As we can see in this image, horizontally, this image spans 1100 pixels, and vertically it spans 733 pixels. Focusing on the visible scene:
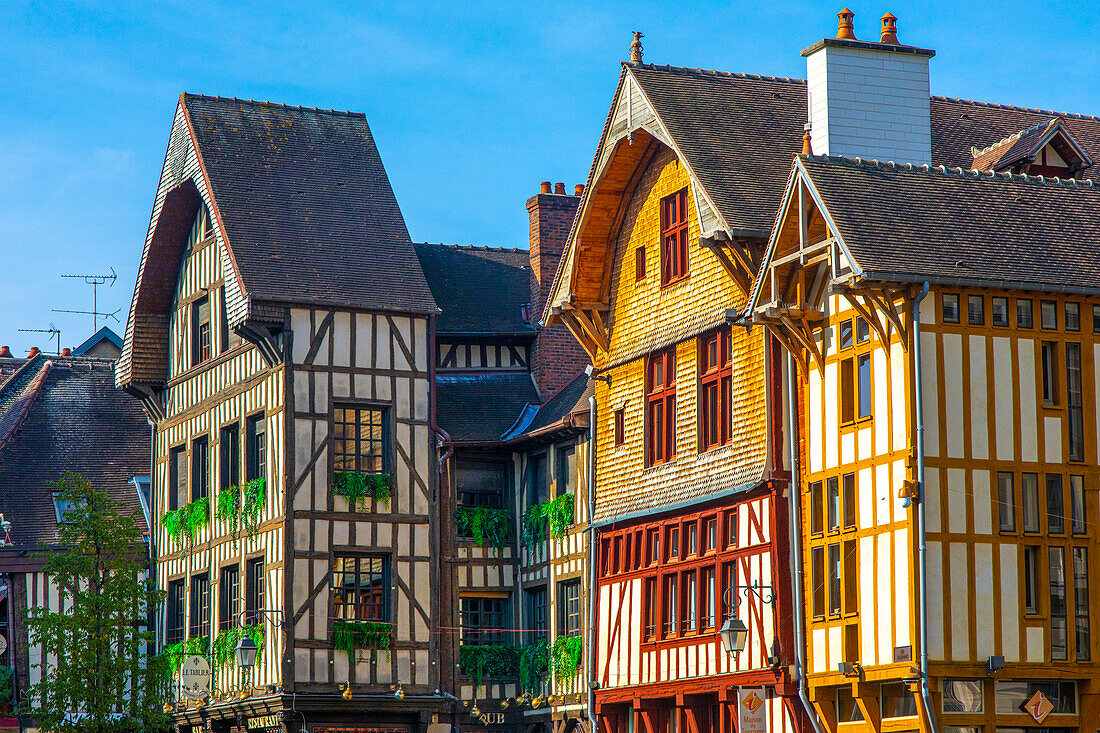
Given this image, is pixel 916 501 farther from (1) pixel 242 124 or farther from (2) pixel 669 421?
(1) pixel 242 124

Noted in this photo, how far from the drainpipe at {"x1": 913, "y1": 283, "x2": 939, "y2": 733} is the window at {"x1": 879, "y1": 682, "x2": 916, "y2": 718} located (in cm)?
46

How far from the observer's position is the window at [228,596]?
29.5 m

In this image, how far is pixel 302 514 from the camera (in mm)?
28078

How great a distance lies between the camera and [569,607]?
28.7 m

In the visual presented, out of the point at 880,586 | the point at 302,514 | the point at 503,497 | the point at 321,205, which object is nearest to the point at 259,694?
the point at 302,514

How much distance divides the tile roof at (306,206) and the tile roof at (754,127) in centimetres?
803

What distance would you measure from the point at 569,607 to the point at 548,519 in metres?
1.54

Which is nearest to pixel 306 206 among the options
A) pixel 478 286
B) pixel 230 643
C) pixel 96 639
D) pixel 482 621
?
pixel 478 286

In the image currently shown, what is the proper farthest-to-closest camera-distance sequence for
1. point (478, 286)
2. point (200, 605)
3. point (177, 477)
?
point (478, 286)
point (177, 477)
point (200, 605)

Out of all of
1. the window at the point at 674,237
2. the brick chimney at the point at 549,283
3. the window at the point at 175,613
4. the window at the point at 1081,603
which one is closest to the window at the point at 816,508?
the window at the point at 1081,603

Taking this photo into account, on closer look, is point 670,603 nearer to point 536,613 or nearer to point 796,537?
point 796,537

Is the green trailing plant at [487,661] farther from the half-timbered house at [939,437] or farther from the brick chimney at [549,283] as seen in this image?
the half-timbered house at [939,437]

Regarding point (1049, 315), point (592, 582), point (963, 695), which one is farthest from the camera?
point (592, 582)

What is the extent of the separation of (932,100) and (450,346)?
36.1 ft
